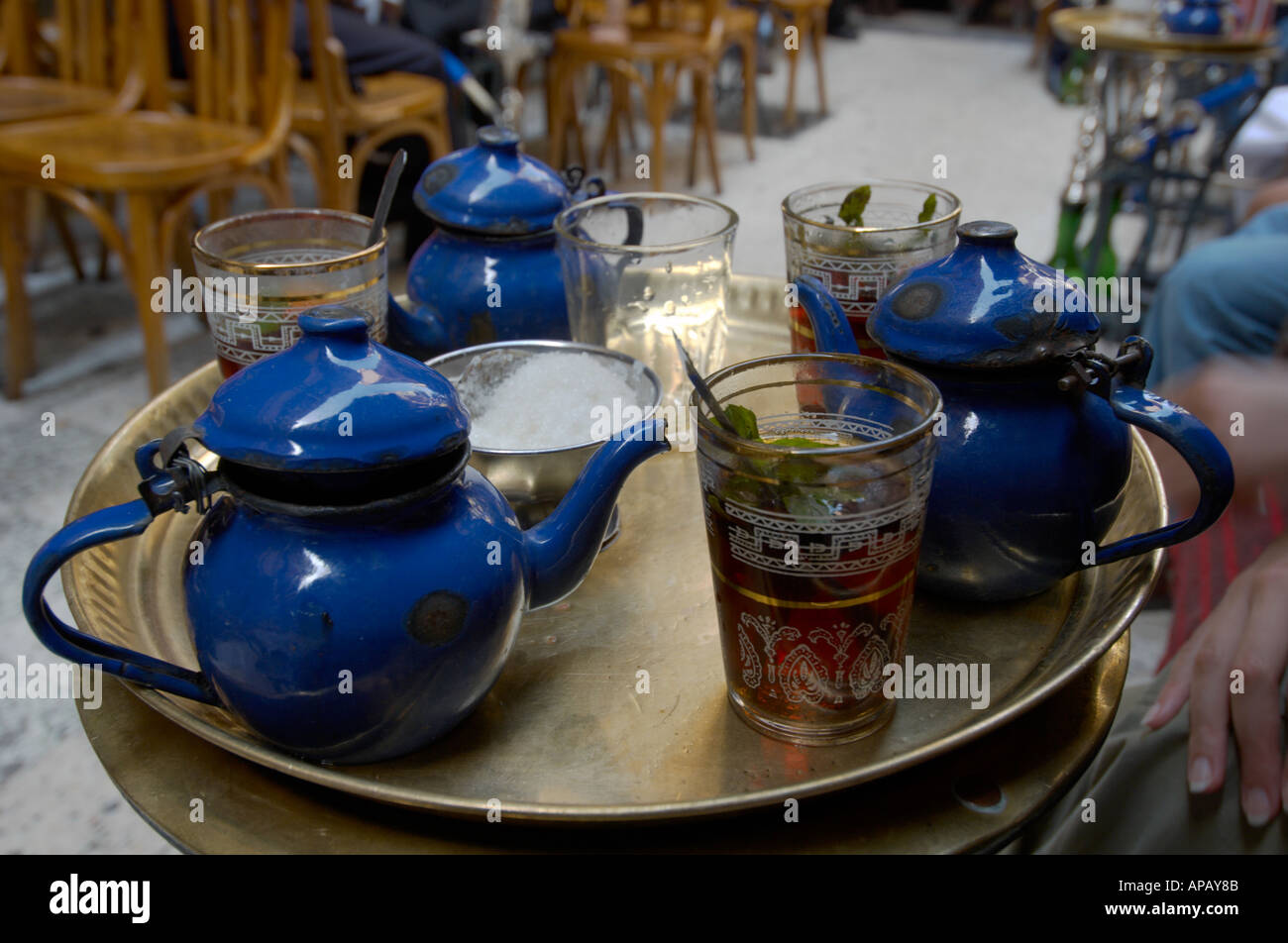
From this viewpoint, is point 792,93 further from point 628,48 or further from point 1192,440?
point 1192,440

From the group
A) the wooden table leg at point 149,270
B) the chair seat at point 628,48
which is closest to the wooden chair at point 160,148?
the wooden table leg at point 149,270

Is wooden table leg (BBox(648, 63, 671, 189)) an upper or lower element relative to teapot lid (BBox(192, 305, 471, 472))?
upper

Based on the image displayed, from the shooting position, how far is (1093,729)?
63cm

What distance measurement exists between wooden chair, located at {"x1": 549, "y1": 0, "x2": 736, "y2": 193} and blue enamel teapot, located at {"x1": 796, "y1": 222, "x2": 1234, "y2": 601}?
267 centimetres

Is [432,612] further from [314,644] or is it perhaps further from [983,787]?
[983,787]

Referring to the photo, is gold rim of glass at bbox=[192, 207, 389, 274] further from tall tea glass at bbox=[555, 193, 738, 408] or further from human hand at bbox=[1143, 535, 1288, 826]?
human hand at bbox=[1143, 535, 1288, 826]

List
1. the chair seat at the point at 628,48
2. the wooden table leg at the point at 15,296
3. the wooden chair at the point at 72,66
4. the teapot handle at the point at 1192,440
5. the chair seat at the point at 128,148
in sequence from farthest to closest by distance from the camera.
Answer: the chair seat at the point at 628,48 < the wooden chair at the point at 72,66 < the wooden table leg at the point at 15,296 < the chair seat at the point at 128,148 < the teapot handle at the point at 1192,440

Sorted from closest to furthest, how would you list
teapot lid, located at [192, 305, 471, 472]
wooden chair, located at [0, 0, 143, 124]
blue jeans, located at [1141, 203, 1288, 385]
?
teapot lid, located at [192, 305, 471, 472] → blue jeans, located at [1141, 203, 1288, 385] → wooden chair, located at [0, 0, 143, 124]

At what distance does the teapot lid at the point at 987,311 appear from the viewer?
59 centimetres

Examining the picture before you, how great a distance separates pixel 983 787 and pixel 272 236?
2.21 feet

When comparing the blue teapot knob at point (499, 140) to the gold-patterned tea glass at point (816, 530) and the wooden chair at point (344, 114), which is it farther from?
the wooden chair at point (344, 114)

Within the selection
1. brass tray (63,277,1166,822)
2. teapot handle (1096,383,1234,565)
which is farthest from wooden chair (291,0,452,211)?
teapot handle (1096,383,1234,565)

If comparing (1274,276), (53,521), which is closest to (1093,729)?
(1274,276)

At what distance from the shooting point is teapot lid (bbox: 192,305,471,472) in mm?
477
